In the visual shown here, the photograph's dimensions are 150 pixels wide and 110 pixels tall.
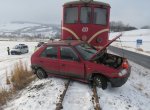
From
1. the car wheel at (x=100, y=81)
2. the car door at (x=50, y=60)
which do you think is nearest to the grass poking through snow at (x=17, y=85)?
the car door at (x=50, y=60)

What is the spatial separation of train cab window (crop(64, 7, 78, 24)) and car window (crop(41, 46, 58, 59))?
3.83m

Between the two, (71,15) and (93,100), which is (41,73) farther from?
(71,15)

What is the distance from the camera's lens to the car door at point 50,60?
901cm

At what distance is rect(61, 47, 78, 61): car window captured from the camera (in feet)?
27.5

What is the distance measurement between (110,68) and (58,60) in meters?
2.31

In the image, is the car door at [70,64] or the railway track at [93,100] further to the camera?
the car door at [70,64]

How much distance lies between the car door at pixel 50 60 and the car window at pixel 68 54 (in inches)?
13.5

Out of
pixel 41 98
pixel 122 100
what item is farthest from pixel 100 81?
pixel 41 98

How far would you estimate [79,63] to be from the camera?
816 centimetres

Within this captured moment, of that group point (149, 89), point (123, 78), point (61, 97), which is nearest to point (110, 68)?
point (123, 78)

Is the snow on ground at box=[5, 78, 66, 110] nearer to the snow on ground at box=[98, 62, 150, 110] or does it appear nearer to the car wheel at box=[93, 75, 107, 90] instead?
the car wheel at box=[93, 75, 107, 90]

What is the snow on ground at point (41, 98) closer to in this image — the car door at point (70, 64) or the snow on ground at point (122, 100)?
the car door at point (70, 64)

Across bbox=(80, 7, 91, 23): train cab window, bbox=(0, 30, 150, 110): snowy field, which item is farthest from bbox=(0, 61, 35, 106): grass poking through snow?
bbox=(80, 7, 91, 23): train cab window

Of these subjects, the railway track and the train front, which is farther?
the train front
